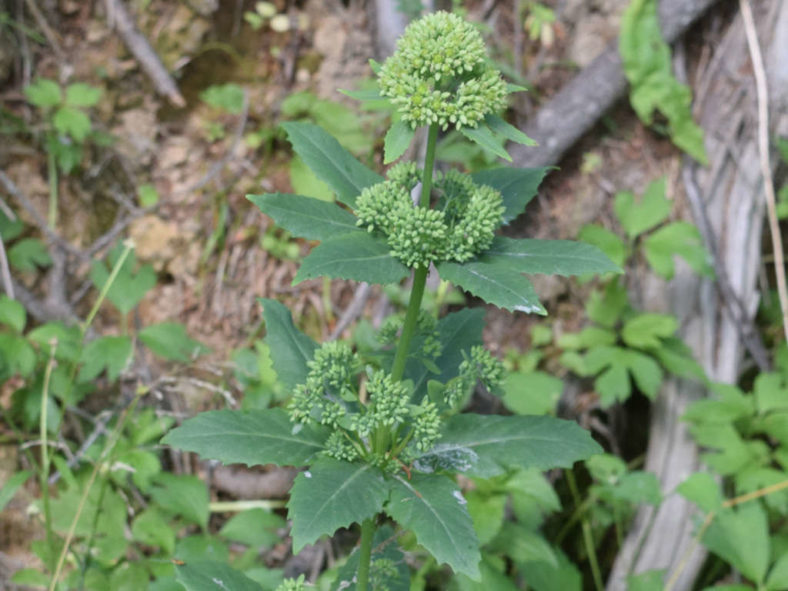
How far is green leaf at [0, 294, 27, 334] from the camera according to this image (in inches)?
116

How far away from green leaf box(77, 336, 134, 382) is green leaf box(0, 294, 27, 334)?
28cm

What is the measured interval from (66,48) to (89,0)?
1.02 feet

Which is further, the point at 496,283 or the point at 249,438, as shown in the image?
the point at 249,438

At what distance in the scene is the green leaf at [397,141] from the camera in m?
1.36

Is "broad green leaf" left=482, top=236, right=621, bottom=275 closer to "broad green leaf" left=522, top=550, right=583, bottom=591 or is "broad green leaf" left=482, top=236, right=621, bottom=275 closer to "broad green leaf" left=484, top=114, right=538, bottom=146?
"broad green leaf" left=484, top=114, right=538, bottom=146

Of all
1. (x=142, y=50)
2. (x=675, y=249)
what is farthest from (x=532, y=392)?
(x=142, y=50)

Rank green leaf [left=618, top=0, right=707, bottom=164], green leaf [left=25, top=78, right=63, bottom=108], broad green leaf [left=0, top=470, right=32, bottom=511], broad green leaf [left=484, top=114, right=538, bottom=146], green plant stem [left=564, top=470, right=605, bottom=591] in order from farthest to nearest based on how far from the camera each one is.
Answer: green leaf [left=618, top=0, right=707, bottom=164] < green leaf [left=25, top=78, right=63, bottom=108] < green plant stem [left=564, top=470, right=605, bottom=591] < broad green leaf [left=0, top=470, right=32, bottom=511] < broad green leaf [left=484, top=114, right=538, bottom=146]

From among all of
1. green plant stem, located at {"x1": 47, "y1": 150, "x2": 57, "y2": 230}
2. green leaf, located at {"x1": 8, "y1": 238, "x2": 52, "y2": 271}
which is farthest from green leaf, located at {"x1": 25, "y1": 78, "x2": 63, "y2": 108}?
green leaf, located at {"x1": 8, "y1": 238, "x2": 52, "y2": 271}

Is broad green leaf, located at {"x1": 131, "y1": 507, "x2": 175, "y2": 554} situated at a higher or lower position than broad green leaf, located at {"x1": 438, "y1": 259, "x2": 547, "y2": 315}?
lower

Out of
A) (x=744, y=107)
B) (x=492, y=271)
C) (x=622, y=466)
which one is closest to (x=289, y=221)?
(x=492, y=271)

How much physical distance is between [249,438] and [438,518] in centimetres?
45

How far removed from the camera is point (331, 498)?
139cm

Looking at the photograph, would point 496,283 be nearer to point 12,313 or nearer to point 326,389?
point 326,389

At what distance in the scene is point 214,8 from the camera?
4090 mm
